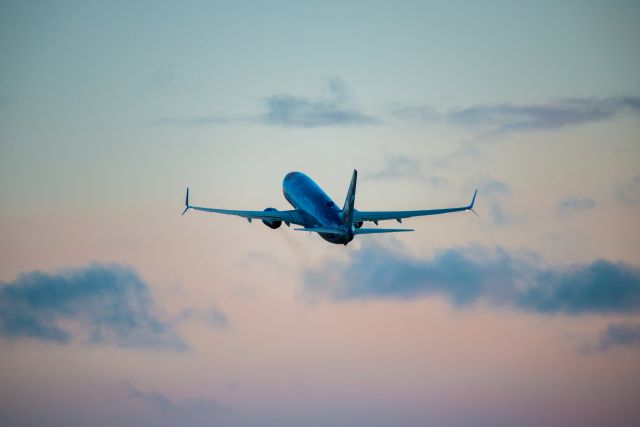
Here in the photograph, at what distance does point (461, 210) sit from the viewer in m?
141

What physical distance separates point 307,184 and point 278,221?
8.14 meters

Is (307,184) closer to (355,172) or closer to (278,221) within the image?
(278,221)

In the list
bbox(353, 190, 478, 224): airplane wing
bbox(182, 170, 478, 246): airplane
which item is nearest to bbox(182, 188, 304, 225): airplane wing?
bbox(182, 170, 478, 246): airplane

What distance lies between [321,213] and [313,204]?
4.31 meters

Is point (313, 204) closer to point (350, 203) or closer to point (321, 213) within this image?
point (321, 213)

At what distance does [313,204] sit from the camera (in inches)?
5797

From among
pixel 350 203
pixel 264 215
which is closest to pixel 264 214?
pixel 264 215

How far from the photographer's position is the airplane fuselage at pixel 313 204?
13565 centimetres

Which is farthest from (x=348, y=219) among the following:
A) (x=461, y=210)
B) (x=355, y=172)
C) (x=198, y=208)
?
(x=198, y=208)

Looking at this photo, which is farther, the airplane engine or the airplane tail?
the airplane engine

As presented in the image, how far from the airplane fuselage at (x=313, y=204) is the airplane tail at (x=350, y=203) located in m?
1.16

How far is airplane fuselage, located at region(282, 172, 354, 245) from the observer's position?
13565cm

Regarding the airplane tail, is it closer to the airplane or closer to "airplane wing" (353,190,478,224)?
the airplane

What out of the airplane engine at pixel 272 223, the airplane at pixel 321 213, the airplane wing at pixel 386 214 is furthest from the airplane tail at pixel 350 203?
the airplane engine at pixel 272 223
